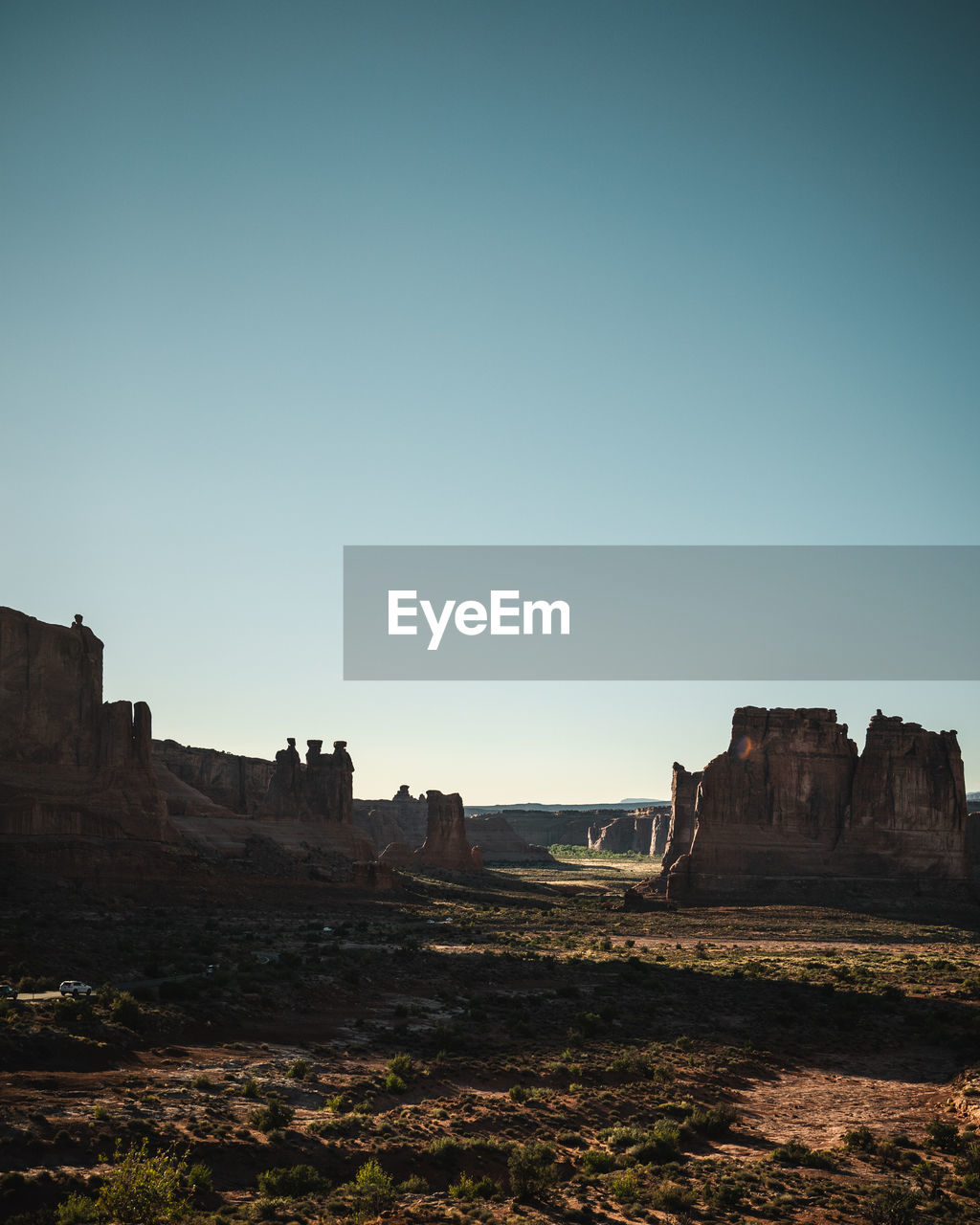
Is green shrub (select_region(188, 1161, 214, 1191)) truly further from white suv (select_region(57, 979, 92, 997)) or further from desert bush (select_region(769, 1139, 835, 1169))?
white suv (select_region(57, 979, 92, 997))

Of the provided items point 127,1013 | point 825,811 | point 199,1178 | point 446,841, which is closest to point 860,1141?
point 199,1178

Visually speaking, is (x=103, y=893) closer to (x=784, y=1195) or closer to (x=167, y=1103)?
(x=167, y=1103)

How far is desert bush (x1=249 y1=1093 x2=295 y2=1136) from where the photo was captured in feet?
64.0

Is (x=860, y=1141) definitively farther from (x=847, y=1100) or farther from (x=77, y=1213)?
(x=77, y=1213)

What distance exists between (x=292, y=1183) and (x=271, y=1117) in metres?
3.05

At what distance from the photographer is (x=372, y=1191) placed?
1678 cm

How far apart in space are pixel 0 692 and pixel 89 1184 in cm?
5008

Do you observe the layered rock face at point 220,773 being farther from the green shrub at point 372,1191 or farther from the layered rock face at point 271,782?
the green shrub at point 372,1191

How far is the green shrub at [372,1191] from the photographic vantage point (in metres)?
16.2

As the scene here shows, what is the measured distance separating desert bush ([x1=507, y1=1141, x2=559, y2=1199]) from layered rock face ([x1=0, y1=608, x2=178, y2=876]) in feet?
144

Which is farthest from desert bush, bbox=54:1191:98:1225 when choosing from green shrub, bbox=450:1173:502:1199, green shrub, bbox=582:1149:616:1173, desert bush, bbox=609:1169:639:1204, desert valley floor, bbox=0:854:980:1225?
green shrub, bbox=582:1149:616:1173

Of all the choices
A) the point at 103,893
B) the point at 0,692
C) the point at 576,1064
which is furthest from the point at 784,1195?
the point at 0,692

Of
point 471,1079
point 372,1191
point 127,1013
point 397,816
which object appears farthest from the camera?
point 397,816

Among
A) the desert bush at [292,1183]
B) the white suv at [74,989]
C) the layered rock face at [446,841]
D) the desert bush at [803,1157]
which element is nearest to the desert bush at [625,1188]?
the desert bush at [803,1157]
